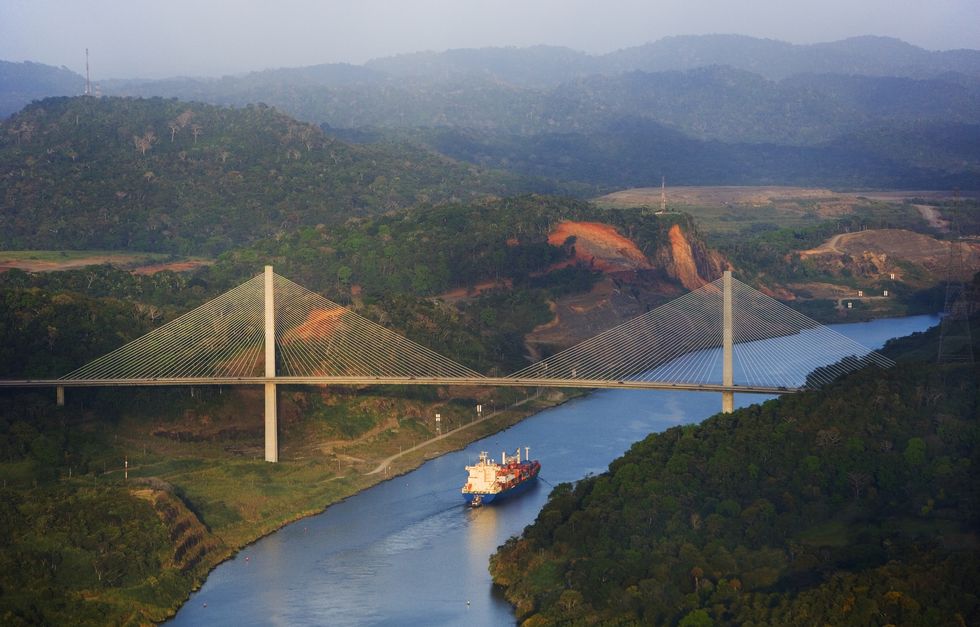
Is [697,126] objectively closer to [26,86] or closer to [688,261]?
[26,86]

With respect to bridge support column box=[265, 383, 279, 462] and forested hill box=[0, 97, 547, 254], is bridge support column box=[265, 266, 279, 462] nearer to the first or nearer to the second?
bridge support column box=[265, 383, 279, 462]

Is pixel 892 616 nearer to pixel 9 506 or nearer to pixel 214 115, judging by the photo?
pixel 9 506

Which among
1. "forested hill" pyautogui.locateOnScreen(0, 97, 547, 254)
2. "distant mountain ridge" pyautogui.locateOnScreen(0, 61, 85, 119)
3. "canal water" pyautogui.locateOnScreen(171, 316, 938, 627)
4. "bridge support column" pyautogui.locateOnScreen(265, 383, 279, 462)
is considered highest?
"distant mountain ridge" pyautogui.locateOnScreen(0, 61, 85, 119)

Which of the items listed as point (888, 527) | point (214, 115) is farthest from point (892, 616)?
point (214, 115)

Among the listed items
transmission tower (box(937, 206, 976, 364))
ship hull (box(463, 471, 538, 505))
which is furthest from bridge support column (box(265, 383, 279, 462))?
transmission tower (box(937, 206, 976, 364))

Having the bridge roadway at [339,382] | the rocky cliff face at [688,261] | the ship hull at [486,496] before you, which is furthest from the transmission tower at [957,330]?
the rocky cliff face at [688,261]
